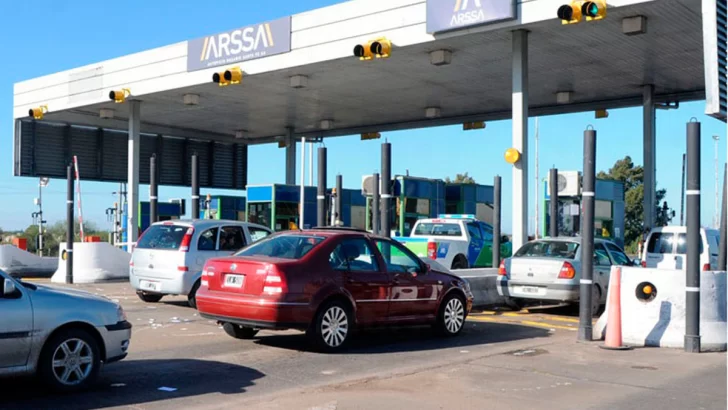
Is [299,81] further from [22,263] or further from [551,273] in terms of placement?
[22,263]

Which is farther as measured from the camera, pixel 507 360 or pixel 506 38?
pixel 506 38

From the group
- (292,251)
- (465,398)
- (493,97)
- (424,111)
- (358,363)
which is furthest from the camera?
(424,111)

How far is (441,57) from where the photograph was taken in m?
18.7

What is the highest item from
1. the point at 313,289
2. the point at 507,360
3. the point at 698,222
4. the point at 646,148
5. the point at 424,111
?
the point at 424,111

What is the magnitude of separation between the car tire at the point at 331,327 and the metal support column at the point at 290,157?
23216mm

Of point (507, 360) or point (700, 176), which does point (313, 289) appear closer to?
point (507, 360)

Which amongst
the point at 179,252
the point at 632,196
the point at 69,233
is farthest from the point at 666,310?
the point at 632,196

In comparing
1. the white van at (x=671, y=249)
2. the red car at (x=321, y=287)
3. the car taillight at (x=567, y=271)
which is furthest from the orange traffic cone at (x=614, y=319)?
the white van at (x=671, y=249)

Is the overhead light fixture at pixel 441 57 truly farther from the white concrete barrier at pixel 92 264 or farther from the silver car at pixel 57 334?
the silver car at pixel 57 334

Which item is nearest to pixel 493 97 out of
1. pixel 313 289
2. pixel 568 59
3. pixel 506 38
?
pixel 568 59

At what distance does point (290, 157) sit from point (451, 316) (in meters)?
22.3

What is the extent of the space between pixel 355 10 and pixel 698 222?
34.9 feet

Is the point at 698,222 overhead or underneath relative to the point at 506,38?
underneath

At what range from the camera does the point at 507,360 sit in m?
9.99
